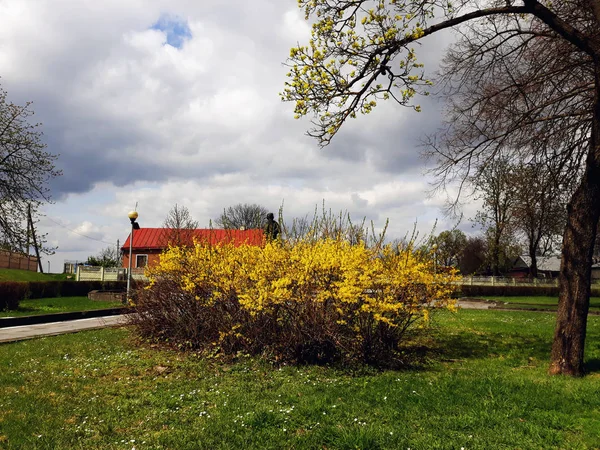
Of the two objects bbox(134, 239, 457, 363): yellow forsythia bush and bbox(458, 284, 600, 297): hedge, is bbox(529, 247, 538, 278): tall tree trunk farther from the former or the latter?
bbox(134, 239, 457, 363): yellow forsythia bush

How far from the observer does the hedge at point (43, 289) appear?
18172mm

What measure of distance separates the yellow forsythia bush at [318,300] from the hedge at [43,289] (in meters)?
13.2

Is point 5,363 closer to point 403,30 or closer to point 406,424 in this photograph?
point 406,424

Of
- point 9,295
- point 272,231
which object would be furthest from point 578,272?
point 9,295

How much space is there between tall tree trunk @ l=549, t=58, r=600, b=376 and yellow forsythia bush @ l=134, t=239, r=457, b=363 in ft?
5.20

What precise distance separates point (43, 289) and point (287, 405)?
21752mm

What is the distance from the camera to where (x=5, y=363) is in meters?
7.89

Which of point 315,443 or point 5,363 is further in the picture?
point 5,363

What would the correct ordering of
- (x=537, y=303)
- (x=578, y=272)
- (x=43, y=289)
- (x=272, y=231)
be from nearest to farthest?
(x=578, y=272)
(x=272, y=231)
(x=43, y=289)
(x=537, y=303)

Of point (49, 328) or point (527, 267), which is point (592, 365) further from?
point (527, 267)

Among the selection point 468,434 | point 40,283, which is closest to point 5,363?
point 468,434

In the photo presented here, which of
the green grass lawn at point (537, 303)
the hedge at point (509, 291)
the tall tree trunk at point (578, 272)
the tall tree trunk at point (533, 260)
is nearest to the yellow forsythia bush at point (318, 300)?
the tall tree trunk at point (578, 272)

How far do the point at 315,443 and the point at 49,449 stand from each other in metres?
2.27

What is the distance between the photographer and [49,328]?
13797mm
